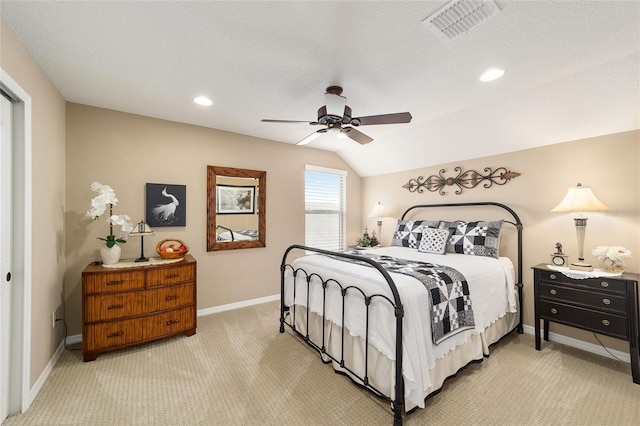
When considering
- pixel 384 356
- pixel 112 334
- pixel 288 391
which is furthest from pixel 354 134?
pixel 112 334

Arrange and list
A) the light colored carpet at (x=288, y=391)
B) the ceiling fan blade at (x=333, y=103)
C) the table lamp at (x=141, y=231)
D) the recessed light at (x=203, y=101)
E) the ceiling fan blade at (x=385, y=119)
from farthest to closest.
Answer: the table lamp at (x=141, y=231), the recessed light at (x=203, y=101), the ceiling fan blade at (x=333, y=103), the ceiling fan blade at (x=385, y=119), the light colored carpet at (x=288, y=391)

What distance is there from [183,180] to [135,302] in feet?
5.16

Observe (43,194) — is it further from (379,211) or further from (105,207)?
(379,211)

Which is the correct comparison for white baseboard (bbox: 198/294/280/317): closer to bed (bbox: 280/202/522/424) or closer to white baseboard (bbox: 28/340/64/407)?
bed (bbox: 280/202/522/424)

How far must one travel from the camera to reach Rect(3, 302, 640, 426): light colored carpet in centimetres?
182

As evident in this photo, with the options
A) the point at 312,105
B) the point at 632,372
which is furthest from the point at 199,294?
the point at 632,372

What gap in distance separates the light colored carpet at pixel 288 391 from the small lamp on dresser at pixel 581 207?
905 mm

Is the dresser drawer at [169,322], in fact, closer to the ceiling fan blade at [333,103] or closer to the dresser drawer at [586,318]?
the ceiling fan blade at [333,103]

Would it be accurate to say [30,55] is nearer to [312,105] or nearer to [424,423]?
[312,105]

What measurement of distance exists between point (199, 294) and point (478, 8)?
4006mm

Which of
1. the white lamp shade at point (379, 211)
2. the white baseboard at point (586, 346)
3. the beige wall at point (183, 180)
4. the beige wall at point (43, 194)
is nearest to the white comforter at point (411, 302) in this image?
the white baseboard at point (586, 346)

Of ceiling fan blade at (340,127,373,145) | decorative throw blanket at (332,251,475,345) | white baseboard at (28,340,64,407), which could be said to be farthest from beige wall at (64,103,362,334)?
decorative throw blanket at (332,251,475,345)

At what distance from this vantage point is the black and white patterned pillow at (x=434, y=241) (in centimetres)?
340

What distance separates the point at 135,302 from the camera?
106 inches
